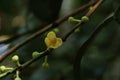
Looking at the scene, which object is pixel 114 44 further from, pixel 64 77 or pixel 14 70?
pixel 14 70

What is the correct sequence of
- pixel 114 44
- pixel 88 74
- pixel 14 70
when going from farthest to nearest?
pixel 114 44
pixel 88 74
pixel 14 70

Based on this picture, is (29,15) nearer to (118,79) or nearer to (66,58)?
(66,58)

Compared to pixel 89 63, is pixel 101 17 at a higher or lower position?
higher

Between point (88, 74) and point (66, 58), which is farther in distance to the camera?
point (66, 58)

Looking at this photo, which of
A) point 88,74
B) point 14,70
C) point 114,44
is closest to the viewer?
point 14,70

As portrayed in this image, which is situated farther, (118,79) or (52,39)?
(118,79)

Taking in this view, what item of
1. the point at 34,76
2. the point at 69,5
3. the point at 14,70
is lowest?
the point at 14,70

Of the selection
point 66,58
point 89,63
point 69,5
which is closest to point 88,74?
point 89,63

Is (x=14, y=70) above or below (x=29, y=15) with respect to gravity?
below

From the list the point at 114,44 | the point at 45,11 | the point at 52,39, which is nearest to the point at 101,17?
the point at 114,44
